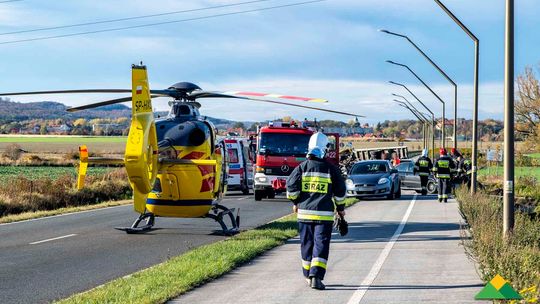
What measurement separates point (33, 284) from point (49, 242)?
5777 millimetres

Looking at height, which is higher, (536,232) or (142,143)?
(142,143)

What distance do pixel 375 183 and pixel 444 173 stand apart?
380 cm

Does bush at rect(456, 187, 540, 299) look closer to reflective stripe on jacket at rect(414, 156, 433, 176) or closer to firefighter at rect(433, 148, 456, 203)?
firefighter at rect(433, 148, 456, 203)

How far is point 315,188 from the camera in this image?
36.4 feet

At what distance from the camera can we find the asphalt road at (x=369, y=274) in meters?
10.3

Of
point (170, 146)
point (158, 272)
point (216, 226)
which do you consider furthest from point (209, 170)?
point (158, 272)

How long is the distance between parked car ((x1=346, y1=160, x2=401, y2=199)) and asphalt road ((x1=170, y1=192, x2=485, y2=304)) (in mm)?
13808

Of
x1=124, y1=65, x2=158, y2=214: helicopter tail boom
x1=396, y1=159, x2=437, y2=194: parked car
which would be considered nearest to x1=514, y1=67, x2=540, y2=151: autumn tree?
x1=396, y1=159, x2=437, y2=194: parked car

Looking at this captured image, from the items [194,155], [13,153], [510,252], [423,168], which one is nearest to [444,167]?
[423,168]

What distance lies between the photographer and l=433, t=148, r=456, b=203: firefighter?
98.0 ft

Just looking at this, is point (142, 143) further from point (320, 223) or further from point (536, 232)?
point (536, 232)

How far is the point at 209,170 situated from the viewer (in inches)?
733

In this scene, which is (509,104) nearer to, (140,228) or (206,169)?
(206,169)

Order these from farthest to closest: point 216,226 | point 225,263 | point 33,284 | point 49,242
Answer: point 216,226, point 49,242, point 225,263, point 33,284
